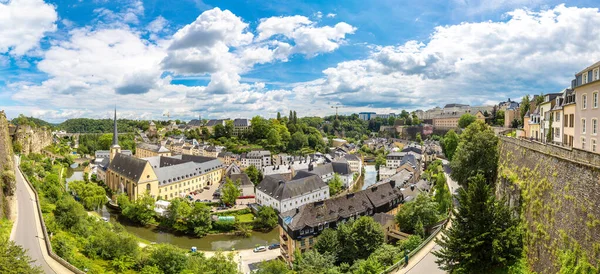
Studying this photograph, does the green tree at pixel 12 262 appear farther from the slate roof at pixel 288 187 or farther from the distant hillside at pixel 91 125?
the distant hillside at pixel 91 125

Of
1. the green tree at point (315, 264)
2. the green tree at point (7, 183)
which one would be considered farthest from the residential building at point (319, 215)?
the green tree at point (7, 183)

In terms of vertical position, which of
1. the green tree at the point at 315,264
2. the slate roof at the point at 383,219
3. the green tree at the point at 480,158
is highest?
the green tree at the point at 480,158

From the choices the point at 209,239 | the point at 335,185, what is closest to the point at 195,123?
→ the point at 335,185

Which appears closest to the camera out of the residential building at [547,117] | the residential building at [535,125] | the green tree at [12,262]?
the green tree at [12,262]


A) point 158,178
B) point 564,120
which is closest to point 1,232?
point 158,178

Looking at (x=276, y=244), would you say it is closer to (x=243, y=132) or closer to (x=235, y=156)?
(x=235, y=156)

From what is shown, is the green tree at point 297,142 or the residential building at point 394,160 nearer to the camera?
the residential building at point 394,160
